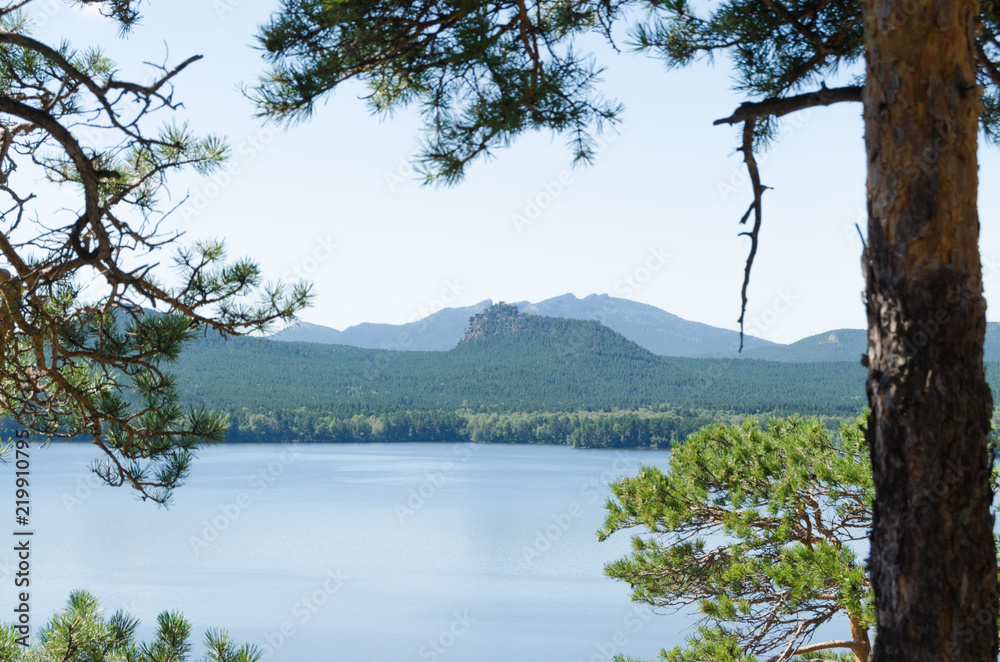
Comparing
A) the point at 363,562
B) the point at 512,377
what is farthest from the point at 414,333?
the point at 363,562

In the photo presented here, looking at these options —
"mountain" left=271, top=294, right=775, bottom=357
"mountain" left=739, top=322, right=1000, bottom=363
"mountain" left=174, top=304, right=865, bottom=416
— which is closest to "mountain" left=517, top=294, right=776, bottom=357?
"mountain" left=271, top=294, right=775, bottom=357

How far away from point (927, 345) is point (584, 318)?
132212 millimetres

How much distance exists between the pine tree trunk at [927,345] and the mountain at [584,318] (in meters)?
126

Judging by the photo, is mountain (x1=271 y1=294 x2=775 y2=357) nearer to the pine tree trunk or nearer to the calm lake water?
the calm lake water

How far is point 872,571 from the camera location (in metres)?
1.65

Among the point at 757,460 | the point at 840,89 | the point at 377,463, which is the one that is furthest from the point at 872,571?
the point at 377,463

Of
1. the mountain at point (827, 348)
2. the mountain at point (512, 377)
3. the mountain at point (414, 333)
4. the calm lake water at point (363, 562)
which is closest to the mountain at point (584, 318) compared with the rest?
the mountain at point (414, 333)

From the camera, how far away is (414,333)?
491ft

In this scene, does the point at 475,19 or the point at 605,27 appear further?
the point at 605,27

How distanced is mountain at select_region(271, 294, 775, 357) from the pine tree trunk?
412 ft

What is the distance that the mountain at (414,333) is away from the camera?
13626cm

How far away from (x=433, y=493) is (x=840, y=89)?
29.4m

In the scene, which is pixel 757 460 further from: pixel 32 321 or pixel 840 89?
pixel 32 321

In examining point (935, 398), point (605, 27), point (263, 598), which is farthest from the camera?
point (263, 598)
